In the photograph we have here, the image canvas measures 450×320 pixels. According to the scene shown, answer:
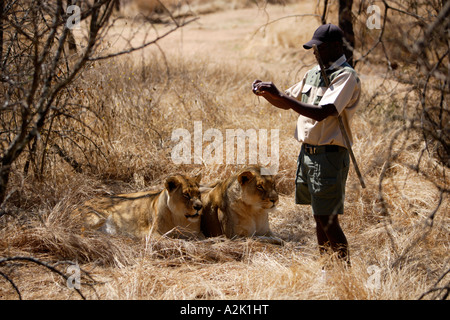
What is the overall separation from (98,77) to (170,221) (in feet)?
10.3

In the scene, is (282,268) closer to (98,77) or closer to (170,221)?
(170,221)

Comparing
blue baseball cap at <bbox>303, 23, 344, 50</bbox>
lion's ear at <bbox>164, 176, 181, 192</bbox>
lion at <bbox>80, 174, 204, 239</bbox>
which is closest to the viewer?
blue baseball cap at <bbox>303, 23, 344, 50</bbox>

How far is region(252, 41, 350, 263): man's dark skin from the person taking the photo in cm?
384

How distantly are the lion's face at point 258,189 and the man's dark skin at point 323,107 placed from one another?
2.72 feet

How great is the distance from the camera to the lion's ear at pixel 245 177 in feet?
16.9

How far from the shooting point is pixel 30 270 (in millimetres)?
4410

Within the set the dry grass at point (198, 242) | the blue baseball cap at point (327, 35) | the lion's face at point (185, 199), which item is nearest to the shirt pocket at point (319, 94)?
the blue baseball cap at point (327, 35)

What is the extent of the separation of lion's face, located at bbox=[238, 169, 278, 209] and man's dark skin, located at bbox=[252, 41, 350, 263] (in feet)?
2.72

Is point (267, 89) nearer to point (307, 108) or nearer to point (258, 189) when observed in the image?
point (307, 108)

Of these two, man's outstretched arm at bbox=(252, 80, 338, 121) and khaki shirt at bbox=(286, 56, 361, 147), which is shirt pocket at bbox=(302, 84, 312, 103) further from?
man's outstretched arm at bbox=(252, 80, 338, 121)

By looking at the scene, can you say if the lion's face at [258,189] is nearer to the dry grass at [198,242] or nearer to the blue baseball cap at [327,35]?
the dry grass at [198,242]

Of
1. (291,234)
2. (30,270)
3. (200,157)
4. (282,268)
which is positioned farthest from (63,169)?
(282,268)

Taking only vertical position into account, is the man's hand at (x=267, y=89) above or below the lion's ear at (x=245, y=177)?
above

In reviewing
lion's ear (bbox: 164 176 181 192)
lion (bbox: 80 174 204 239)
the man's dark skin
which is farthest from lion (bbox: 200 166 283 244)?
the man's dark skin
